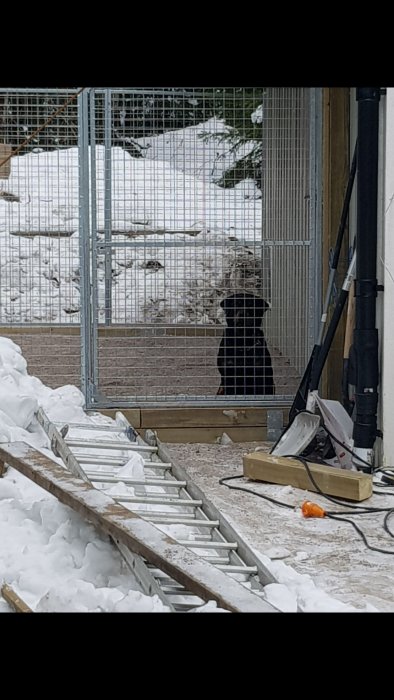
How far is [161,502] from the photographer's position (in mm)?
3506

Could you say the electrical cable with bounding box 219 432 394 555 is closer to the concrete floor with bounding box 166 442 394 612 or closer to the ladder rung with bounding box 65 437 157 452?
the concrete floor with bounding box 166 442 394 612

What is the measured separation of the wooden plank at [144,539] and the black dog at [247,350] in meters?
2.24

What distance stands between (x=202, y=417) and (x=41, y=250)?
4.91 meters

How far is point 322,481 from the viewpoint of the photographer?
13.6 ft

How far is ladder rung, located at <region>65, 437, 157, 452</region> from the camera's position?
4.23 metres

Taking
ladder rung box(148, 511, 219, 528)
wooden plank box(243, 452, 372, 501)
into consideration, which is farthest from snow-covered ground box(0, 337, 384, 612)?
wooden plank box(243, 452, 372, 501)

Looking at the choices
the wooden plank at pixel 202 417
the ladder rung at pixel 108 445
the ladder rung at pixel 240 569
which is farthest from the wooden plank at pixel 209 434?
the ladder rung at pixel 240 569

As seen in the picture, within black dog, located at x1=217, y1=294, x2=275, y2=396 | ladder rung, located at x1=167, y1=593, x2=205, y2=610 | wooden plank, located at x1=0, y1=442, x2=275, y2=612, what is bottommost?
ladder rung, located at x1=167, y1=593, x2=205, y2=610

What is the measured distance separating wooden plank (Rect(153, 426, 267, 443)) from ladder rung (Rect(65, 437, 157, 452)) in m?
0.80

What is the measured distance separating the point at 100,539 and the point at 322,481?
5.18ft

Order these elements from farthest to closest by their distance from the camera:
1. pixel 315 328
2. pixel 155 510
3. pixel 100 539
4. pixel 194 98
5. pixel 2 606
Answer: pixel 194 98 < pixel 315 328 < pixel 155 510 < pixel 100 539 < pixel 2 606

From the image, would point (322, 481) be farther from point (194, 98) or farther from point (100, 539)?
point (194, 98)
